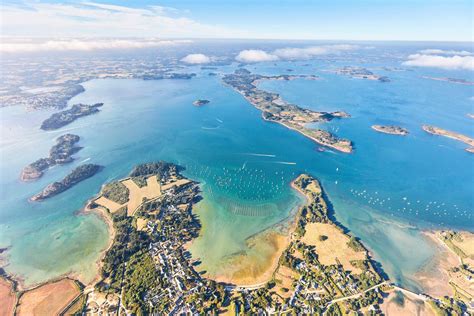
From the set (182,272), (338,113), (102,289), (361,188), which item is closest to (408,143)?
(338,113)

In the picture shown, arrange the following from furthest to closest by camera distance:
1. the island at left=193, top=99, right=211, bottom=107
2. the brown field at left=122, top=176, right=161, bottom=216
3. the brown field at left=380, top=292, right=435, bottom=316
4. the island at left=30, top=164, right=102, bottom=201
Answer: the island at left=193, top=99, right=211, bottom=107
the island at left=30, top=164, right=102, bottom=201
the brown field at left=122, top=176, right=161, bottom=216
the brown field at left=380, top=292, right=435, bottom=316

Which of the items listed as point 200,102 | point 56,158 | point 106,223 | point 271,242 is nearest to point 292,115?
point 200,102

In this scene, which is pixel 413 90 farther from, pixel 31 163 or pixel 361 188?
pixel 31 163

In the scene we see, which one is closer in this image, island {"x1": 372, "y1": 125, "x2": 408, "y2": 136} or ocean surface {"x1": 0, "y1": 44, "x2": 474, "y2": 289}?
ocean surface {"x1": 0, "y1": 44, "x2": 474, "y2": 289}

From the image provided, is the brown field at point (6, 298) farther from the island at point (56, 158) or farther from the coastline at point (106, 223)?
the island at point (56, 158)

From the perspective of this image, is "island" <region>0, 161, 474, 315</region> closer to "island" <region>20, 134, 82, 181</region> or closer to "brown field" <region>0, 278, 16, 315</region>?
"brown field" <region>0, 278, 16, 315</region>

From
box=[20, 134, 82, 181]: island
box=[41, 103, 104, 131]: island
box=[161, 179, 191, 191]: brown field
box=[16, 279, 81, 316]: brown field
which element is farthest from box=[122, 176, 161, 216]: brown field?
box=[41, 103, 104, 131]: island

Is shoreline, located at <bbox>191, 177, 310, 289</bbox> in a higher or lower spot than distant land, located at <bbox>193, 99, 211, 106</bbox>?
lower
